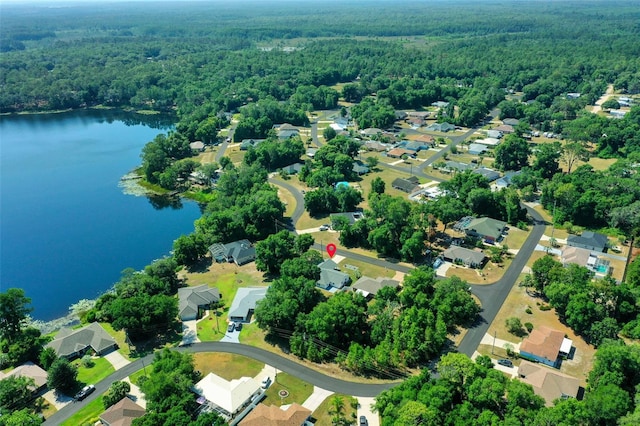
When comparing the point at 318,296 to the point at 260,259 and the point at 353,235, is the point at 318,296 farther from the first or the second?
the point at 353,235

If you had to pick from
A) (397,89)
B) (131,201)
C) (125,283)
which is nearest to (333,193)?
(125,283)

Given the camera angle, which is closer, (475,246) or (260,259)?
(260,259)

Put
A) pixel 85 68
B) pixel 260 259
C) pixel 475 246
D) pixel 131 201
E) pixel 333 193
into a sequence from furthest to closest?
pixel 85 68, pixel 131 201, pixel 333 193, pixel 475 246, pixel 260 259

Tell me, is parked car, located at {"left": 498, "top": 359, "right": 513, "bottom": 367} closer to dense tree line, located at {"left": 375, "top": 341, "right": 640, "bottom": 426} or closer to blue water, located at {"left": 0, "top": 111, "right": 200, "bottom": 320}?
dense tree line, located at {"left": 375, "top": 341, "right": 640, "bottom": 426}

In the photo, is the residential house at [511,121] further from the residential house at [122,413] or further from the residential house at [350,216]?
the residential house at [122,413]

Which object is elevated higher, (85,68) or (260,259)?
(85,68)

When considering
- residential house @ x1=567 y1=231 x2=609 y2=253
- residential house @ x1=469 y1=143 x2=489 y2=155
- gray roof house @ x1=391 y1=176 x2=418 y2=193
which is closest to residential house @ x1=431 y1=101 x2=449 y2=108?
residential house @ x1=469 y1=143 x2=489 y2=155
